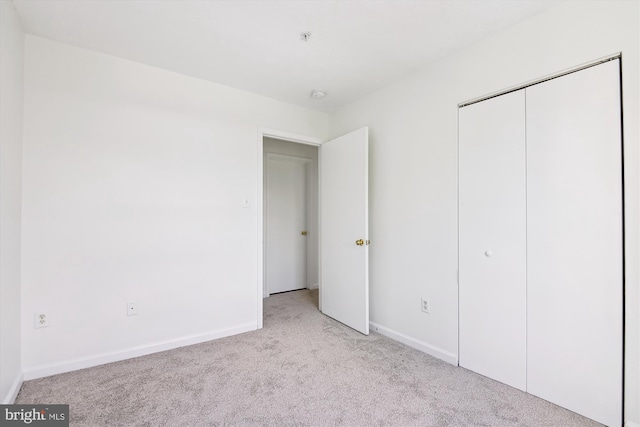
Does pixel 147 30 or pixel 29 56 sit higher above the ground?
pixel 147 30

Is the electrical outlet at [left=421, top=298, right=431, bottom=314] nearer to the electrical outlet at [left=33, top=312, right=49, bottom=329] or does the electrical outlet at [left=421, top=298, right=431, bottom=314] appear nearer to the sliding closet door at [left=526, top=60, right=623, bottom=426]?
the sliding closet door at [left=526, top=60, right=623, bottom=426]

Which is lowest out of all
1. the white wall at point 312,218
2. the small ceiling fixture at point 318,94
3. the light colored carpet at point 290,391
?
the light colored carpet at point 290,391

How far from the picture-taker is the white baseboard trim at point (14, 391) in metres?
1.57

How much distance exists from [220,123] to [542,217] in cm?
263

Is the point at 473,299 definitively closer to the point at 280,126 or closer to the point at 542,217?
the point at 542,217

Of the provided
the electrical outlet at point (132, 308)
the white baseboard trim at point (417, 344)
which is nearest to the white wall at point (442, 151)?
the white baseboard trim at point (417, 344)

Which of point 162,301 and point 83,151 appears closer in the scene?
point 83,151

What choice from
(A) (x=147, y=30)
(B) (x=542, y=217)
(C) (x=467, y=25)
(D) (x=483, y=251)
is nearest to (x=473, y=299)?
(D) (x=483, y=251)

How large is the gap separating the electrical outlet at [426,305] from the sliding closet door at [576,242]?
0.69 metres

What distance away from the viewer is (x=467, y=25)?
6.00 feet

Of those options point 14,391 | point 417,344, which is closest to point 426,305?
point 417,344

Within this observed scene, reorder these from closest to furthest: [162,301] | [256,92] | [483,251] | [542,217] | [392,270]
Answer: [542,217] → [483,251] → [162,301] → [392,270] → [256,92]

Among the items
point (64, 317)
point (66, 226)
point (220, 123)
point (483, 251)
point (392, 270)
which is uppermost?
point (220, 123)
